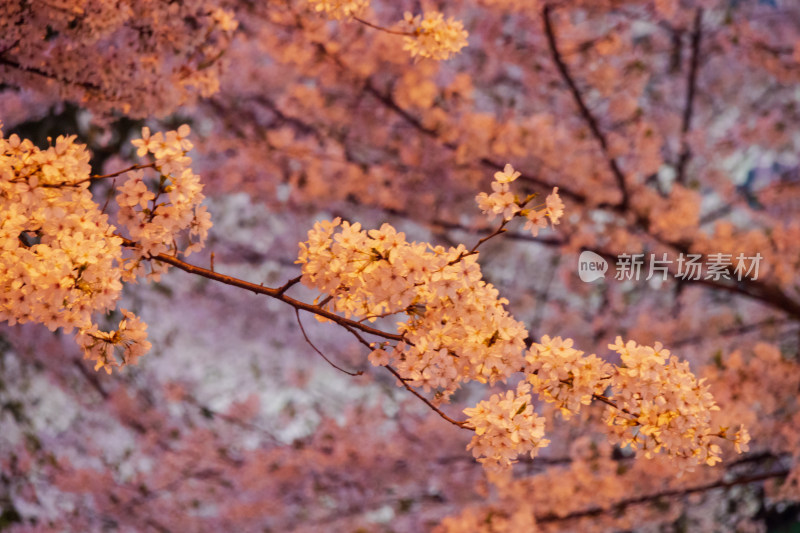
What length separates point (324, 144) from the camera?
5.25 m

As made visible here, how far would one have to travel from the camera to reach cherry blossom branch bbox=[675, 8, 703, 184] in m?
4.84

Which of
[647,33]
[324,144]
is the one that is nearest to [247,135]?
[324,144]

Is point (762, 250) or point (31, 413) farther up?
point (762, 250)

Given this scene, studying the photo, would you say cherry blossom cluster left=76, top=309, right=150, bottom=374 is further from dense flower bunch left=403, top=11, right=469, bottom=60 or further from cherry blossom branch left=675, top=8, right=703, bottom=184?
cherry blossom branch left=675, top=8, right=703, bottom=184

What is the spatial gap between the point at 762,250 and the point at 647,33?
2608mm

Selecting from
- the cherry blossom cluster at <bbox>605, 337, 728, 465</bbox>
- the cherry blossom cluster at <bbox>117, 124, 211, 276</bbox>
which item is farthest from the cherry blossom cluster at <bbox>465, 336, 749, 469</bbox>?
the cherry blossom cluster at <bbox>117, 124, 211, 276</bbox>

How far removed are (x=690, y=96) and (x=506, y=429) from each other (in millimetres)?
4551

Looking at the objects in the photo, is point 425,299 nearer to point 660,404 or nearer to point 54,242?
point 660,404

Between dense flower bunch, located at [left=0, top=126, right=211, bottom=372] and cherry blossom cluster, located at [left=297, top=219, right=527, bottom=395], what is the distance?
31cm

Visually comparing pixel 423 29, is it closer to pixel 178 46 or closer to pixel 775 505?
pixel 178 46

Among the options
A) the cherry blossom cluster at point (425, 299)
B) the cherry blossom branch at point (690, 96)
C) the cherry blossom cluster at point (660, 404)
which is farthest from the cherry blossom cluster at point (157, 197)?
the cherry blossom branch at point (690, 96)

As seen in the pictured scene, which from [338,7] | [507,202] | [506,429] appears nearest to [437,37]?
[338,7]

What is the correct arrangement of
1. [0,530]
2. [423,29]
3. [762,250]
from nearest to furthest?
1. [423,29]
2. [762,250]
3. [0,530]

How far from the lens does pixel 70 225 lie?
1.38m
